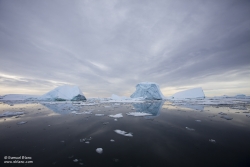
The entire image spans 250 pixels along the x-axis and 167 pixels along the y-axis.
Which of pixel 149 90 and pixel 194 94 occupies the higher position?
pixel 149 90

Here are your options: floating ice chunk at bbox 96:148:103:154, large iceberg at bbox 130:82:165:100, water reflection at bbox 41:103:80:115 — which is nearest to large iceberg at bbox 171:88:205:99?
large iceberg at bbox 130:82:165:100

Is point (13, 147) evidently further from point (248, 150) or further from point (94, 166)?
point (248, 150)

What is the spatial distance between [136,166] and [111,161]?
2.34 ft

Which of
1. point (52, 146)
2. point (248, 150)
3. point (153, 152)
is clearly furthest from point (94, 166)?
point (248, 150)

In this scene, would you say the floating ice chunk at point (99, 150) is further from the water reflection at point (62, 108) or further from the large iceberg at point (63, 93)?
the large iceberg at point (63, 93)

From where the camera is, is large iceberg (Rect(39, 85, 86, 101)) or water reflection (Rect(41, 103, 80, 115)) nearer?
water reflection (Rect(41, 103, 80, 115))

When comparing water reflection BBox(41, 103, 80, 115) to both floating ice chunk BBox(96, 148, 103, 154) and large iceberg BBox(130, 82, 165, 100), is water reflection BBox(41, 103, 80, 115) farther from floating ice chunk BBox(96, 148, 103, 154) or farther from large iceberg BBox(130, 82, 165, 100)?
large iceberg BBox(130, 82, 165, 100)

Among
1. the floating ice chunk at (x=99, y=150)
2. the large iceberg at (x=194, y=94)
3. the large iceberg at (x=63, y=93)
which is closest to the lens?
the floating ice chunk at (x=99, y=150)

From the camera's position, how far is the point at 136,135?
16.3 ft

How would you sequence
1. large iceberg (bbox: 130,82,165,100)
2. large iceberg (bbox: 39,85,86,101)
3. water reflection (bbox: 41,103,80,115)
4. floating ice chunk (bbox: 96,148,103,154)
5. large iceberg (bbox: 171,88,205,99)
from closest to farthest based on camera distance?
1. floating ice chunk (bbox: 96,148,103,154)
2. water reflection (bbox: 41,103,80,115)
3. large iceberg (bbox: 39,85,86,101)
4. large iceberg (bbox: 171,88,205,99)
5. large iceberg (bbox: 130,82,165,100)

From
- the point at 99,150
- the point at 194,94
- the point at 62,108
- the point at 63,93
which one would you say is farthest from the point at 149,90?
the point at 99,150

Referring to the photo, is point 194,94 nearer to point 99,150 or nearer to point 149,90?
point 149,90

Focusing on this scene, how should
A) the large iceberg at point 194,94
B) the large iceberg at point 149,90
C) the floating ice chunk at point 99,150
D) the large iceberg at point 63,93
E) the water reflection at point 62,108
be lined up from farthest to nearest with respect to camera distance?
the large iceberg at point 149,90, the large iceberg at point 194,94, the large iceberg at point 63,93, the water reflection at point 62,108, the floating ice chunk at point 99,150

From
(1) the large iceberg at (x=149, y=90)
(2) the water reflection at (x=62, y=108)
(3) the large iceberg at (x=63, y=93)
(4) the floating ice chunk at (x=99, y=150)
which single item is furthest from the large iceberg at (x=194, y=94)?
(4) the floating ice chunk at (x=99, y=150)
